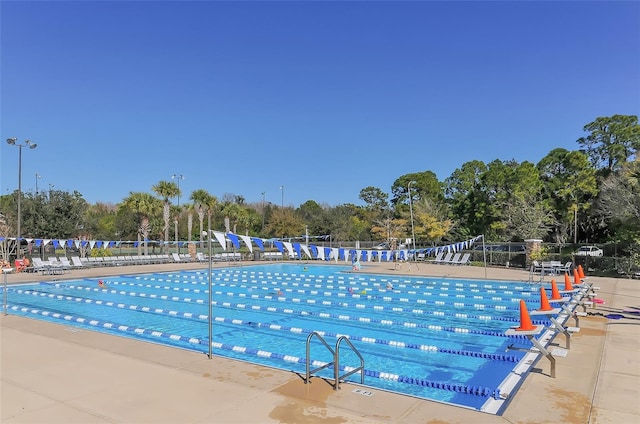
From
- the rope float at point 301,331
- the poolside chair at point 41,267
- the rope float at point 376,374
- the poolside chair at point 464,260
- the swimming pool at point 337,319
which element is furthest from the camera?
the poolside chair at point 464,260

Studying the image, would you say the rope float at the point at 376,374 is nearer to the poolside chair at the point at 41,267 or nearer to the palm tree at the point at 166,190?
the poolside chair at the point at 41,267

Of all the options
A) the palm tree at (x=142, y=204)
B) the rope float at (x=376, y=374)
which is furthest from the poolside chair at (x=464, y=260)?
the palm tree at (x=142, y=204)

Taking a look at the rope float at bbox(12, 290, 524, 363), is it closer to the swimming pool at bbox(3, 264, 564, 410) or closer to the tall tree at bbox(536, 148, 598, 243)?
the swimming pool at bbox(3, 264, 564, 410)

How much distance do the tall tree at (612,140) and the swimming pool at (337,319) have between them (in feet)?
89.1

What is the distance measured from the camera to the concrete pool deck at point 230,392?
14.1ft

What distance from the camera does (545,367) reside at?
19.7 feet

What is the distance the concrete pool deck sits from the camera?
429 centimetres

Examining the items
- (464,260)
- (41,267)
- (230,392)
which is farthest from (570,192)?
(41,267)

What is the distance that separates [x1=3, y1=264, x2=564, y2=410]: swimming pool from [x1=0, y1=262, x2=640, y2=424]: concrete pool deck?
0.74 metres

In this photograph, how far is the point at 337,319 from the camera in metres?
11.4

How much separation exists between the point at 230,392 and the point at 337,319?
6.66 metres

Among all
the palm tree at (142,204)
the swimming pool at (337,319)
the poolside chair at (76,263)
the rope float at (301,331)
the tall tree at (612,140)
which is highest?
the tall tree at (612,140)

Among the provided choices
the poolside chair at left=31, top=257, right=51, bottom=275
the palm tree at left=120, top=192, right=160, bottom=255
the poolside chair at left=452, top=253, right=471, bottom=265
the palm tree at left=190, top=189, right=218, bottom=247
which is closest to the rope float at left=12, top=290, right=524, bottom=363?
the poolside chair at left=31, top=257, right=51, bottom=275

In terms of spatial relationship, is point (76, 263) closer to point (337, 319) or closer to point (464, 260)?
point (337, 319)
